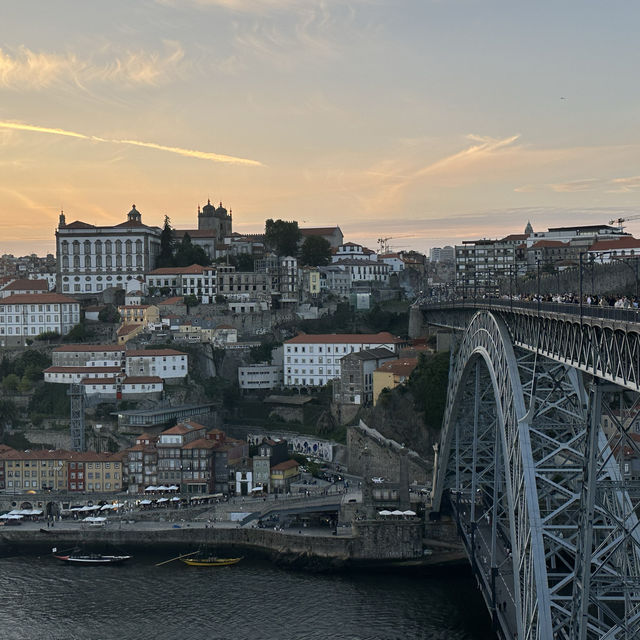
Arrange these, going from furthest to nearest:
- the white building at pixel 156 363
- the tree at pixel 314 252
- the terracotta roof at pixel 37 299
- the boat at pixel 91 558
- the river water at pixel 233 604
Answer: the tree at pixel 314 252 → the terracotta roof at pixel 37 299 → the white building at pixel 156 363 → the boat at pixel 91 558 → the river water at pixel 233 604

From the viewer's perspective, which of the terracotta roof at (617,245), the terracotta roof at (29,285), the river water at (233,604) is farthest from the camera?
the terracotta roof at (29,285)

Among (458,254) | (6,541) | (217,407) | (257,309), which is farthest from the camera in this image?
(458,254)

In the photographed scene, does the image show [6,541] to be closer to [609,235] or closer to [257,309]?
[257,309]

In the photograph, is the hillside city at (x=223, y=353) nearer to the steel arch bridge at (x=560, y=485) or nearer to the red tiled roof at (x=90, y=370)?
the red tiled roof at (x=90, y=370)

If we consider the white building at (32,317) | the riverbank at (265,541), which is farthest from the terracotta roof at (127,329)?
the riverbank at (265,541)

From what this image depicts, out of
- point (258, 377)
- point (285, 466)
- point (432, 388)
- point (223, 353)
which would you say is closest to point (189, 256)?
point (223, 353)

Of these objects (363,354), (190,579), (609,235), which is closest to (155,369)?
(363,354)
